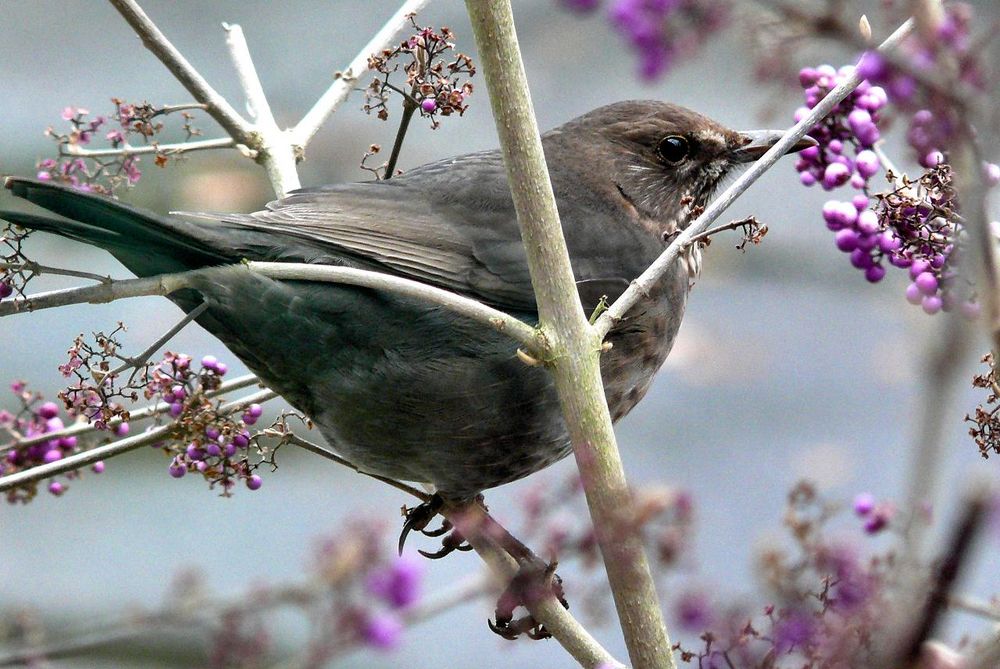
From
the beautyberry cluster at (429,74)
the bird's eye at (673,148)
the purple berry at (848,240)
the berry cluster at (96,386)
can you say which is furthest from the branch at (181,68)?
the purple berry at (848,240)

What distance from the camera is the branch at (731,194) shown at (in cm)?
178

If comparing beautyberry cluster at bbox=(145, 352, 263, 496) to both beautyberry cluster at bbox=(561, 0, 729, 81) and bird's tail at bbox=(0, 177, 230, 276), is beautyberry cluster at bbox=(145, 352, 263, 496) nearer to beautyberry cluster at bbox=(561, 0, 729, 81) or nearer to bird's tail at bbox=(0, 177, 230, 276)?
bird's tail at bbox=(0, 177, 230, 276)

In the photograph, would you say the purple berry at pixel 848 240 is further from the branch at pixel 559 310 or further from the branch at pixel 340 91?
the branch at pixel 340 91

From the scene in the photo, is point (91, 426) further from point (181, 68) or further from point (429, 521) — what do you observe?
point (429, 521)

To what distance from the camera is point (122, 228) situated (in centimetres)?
226

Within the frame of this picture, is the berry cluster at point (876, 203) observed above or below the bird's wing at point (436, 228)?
below

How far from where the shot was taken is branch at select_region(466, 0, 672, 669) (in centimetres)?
162

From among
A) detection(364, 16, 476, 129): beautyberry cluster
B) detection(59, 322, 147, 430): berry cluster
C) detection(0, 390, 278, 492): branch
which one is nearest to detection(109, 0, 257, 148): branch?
detection(364, 16, 476, 129): beautyberry cluster

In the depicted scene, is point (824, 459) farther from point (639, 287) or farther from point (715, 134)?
point (639, 287)

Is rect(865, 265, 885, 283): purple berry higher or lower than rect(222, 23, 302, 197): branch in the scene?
lower

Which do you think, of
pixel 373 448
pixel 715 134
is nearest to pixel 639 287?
pixel 373 448

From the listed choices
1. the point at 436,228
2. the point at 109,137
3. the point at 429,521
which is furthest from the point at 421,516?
the point at 109,137

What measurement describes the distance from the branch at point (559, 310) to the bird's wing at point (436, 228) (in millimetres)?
923

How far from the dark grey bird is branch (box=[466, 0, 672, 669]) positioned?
0.86m
